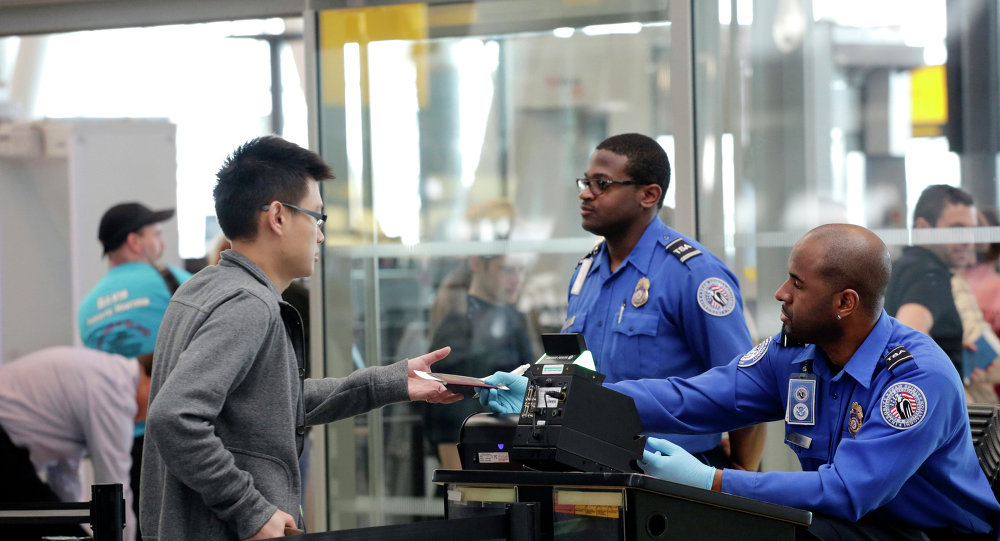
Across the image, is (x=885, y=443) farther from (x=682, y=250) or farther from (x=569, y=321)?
(x=569, y=321)

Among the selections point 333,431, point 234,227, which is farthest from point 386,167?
point 234,227

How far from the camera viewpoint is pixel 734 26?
12.5 ft

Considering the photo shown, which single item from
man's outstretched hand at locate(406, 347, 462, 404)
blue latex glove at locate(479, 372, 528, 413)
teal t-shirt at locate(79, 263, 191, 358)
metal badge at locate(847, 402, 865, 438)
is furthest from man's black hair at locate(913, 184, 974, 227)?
teal t-shirt at locate(79, 263, 191, 358)

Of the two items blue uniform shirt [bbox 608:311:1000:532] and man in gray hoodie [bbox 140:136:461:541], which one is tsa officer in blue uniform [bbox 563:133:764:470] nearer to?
blue uniform shirt [bbox 608:311:1000:532]

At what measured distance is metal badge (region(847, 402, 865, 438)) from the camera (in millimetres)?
2111

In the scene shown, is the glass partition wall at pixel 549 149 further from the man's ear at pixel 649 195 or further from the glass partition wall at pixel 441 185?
the man's ear at pixel 649 195

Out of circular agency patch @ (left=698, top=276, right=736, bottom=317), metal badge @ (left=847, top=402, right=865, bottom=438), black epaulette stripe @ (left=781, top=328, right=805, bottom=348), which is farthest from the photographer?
circular agency patch @ (left=698, top=276, right=736, bottom=317)

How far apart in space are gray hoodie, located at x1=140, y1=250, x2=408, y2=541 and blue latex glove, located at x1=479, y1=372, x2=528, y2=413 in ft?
1.44

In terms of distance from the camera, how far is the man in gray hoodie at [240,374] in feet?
6.03

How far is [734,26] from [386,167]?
4.93ft

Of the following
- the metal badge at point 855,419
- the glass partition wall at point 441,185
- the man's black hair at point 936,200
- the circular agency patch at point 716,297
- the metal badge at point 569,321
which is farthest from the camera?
the glass partition wall at point 441,185

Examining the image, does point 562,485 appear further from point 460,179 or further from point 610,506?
point 460,179

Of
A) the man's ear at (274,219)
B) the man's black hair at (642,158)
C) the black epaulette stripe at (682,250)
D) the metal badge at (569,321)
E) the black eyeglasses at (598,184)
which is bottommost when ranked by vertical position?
the metal badge at (569,321)

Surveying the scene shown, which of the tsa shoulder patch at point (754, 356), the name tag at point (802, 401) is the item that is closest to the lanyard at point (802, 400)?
the name tag at point (802, 401)
